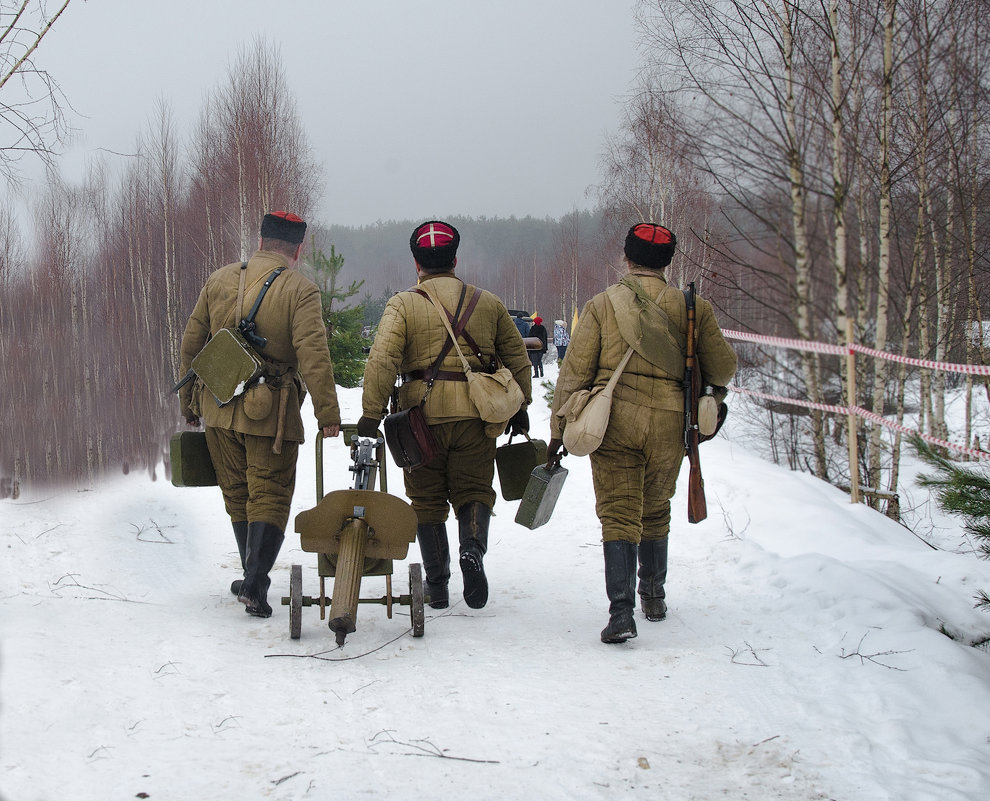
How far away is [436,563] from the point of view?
4445 millimetres

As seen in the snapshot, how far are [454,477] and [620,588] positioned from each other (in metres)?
1.03

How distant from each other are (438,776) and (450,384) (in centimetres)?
211

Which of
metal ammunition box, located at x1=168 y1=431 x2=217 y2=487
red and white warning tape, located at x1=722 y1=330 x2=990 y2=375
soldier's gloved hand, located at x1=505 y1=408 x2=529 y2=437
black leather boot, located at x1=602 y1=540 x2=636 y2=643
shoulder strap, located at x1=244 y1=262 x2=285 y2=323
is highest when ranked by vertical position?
shoulder strap, located at x1=244 y1=262 x2=285 y2=323

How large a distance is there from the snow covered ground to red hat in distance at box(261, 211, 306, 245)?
1899 millimetres

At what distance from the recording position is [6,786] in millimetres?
2264

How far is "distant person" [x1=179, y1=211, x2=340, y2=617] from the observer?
4.21 m

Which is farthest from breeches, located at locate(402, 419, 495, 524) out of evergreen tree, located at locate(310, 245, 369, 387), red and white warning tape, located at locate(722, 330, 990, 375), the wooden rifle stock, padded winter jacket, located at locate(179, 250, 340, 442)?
evergreen tree, located at locate(310, 245, 369, 387)

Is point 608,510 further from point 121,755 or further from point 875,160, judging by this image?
point 875,160

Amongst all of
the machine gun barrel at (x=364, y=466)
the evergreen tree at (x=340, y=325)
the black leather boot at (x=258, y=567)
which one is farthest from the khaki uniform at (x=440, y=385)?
the evergreen tree at (x=340, y=325)

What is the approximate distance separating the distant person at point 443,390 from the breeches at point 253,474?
52 centimetres

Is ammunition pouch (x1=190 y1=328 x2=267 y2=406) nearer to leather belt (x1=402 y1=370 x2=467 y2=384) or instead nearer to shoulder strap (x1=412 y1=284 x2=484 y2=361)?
leather belt (x1=402 y1=370 x2=467 y2=384)

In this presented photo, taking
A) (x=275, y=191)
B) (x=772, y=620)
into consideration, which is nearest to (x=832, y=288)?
(x=772, y=620)

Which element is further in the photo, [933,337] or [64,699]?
[933,337]

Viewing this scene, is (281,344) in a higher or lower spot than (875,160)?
lower
